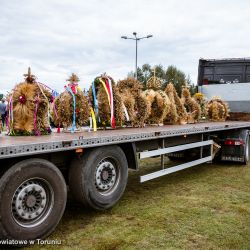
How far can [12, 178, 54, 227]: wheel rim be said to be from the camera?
383 centimetres

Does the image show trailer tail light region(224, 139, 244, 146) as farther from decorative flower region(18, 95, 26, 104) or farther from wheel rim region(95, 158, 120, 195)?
decorative flower region(18, 95, 26, 104)

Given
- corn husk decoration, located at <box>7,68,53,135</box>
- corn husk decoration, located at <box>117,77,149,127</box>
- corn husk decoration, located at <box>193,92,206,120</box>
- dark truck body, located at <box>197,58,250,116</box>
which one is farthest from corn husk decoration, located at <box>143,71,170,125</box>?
dark truck body, located at <box>197,58,250,116</box>

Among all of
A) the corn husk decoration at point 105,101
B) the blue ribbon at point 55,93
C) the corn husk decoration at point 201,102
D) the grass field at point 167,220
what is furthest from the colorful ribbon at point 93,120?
the corn husk decoration at point 201,102

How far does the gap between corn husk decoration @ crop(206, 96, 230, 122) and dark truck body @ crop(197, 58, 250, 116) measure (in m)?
0.71

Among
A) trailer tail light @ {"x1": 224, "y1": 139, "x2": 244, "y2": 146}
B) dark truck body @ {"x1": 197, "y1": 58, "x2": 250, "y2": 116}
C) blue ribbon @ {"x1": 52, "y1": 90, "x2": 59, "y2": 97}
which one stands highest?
dark truck body @ {"x1": 197, "y1": 58, "x2": 250, "y2": 116}

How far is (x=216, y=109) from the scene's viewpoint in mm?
11586

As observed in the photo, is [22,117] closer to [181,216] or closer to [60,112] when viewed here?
[60,112]

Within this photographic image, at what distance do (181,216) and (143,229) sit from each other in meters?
0.77

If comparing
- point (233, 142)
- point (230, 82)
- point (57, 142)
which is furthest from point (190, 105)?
point (57, 142)

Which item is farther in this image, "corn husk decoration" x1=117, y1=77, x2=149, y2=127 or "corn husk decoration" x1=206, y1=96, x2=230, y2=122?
"corn husk decoration" x1=206, y1=96, x2=230, y2=122

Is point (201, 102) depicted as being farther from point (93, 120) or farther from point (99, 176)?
point (99, 176)

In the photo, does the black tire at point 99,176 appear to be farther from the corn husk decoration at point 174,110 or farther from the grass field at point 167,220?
the corn husk decoration at point 174,110

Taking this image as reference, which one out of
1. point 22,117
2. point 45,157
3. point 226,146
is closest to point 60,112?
point 22,117

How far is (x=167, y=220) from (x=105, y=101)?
9.39ft
